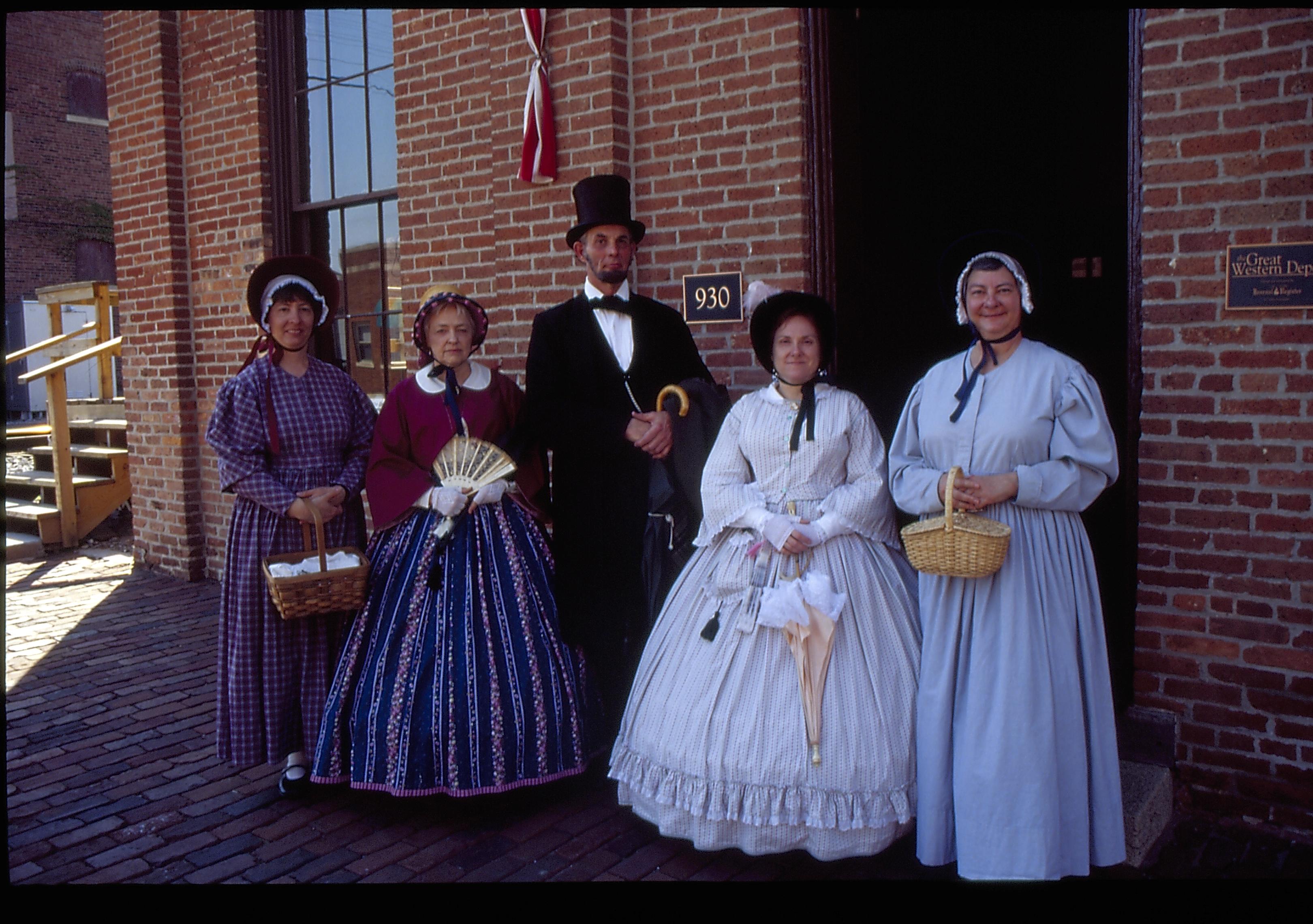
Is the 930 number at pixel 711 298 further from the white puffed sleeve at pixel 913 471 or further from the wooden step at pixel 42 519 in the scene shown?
the wooden step at pixel 42 519

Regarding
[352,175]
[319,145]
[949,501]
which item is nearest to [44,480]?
[319,145]

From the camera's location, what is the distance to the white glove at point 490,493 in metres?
3.60

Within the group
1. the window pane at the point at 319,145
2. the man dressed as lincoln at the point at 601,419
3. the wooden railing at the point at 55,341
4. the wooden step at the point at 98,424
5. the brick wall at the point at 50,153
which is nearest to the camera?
the man dressed as lincoln at the point at 601,419

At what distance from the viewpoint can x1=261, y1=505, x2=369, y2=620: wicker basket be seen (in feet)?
11.1

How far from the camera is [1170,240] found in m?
3.27

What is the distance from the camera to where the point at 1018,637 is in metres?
2.81

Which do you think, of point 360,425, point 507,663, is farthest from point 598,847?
point 360,425

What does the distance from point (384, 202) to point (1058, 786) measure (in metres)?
4.83

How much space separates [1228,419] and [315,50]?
550 centimetres

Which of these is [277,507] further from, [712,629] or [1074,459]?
[1074,459]

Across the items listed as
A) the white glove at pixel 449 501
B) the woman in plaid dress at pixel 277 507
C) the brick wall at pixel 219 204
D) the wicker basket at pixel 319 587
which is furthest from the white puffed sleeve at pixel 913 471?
the brick wall at pixel 219 204

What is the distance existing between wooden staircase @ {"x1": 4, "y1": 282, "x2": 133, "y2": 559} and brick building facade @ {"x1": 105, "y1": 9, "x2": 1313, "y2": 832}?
1717 mm

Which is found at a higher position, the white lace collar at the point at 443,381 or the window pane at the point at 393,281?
the window pane at the point at 393,281

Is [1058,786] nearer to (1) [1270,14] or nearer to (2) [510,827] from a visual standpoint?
(2) [510,827]
